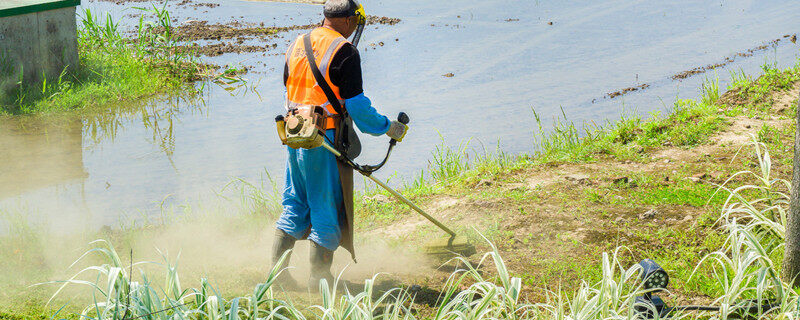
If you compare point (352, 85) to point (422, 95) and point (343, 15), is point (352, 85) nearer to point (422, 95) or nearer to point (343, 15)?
point (343, 15)

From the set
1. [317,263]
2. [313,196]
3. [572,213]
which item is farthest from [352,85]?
[572,213]

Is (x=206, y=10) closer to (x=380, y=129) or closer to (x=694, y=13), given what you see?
(x=694, y=13)

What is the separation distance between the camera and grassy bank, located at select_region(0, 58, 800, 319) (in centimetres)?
336

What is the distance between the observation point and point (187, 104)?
9.12 meters

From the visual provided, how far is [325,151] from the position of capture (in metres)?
4.02

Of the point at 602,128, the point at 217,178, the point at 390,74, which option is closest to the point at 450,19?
the point at 390,74

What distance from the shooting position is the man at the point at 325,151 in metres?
3.88

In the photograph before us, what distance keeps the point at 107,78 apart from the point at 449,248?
6.28 metres

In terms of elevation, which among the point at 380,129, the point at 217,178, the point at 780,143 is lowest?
the point at 217,178

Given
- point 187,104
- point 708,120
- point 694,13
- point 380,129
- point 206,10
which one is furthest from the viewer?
point 206,10

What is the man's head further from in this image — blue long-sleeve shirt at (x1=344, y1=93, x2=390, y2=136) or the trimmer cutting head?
the trimmer cutting head

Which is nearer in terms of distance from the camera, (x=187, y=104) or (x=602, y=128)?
(x=602, y=128)

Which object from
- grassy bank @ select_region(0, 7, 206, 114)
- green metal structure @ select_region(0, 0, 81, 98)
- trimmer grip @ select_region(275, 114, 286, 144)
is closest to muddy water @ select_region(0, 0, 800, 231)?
→ grassy bank @ select_region(0, 7, 206, 114)

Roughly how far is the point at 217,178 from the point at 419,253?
2508mm
